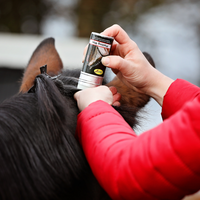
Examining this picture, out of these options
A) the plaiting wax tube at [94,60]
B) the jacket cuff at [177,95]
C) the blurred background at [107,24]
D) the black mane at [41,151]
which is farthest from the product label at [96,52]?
the blurred background at [107,24]

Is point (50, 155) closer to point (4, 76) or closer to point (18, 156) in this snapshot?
point (18, 156)

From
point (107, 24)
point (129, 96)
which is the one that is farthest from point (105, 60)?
point (107, 24)

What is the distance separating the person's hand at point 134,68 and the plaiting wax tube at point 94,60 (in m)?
0.03

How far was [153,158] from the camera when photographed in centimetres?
32

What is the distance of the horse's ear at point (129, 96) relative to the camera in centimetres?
59

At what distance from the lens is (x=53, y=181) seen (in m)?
0.38

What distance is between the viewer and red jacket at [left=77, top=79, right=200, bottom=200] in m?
0.31

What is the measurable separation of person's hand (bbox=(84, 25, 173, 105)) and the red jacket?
20cm

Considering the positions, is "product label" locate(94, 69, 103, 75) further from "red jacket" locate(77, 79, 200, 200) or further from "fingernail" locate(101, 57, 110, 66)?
"red jacket" locate(77, 79, 200, 200)

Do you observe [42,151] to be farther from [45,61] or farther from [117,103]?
[45,61]

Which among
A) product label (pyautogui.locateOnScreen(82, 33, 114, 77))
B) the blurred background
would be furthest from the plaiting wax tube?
the blurred background

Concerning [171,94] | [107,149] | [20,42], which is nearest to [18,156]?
[107,149]

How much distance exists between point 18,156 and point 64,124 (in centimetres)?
10

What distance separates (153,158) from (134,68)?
287mm
